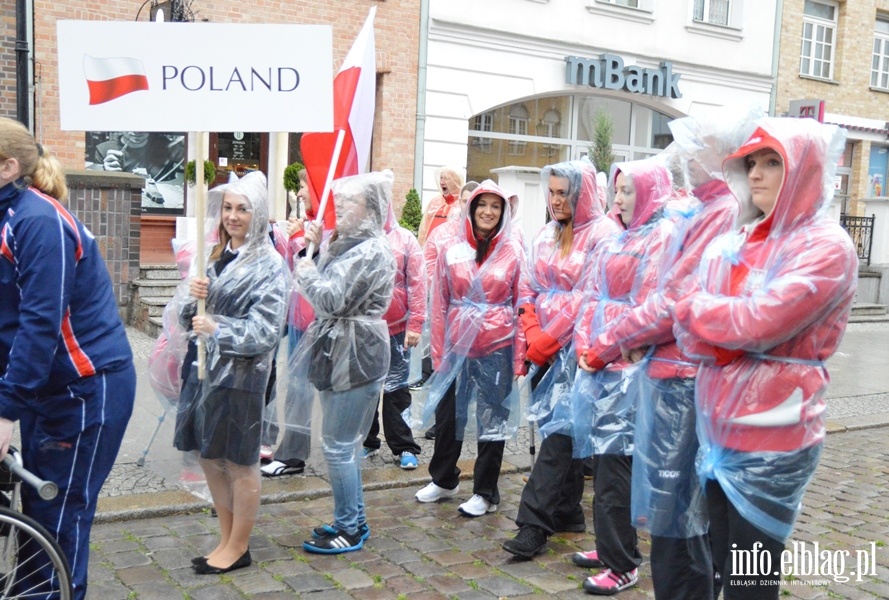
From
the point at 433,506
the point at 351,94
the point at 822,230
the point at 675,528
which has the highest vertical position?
the point at 351,94

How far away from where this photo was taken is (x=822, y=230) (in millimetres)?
2592

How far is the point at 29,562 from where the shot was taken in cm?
290

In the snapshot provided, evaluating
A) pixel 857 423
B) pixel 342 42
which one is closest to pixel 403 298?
pixel 857 423

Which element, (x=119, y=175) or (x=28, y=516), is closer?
(x=28, y=516)

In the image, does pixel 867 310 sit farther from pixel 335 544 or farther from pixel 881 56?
pixel 335 544

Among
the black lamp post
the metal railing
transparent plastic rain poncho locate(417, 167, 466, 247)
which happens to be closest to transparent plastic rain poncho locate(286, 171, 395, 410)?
transparent plastic rain poncho locate(417, 167, 466, 247)

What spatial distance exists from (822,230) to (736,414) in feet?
1.87

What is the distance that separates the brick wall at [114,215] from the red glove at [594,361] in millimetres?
6940

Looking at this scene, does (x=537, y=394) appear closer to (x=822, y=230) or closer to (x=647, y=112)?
(x=822, y=230)

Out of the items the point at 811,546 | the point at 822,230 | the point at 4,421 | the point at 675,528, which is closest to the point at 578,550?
the point at 811,546

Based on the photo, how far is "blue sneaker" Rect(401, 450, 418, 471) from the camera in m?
5.55

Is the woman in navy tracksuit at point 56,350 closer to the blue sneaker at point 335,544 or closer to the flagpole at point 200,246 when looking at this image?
the flagpole at point 200,246

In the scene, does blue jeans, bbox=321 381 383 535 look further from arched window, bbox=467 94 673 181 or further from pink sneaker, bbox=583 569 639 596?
arched window, bbox=467 94 673 181

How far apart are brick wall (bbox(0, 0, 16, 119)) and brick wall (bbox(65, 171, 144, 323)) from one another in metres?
2.12
